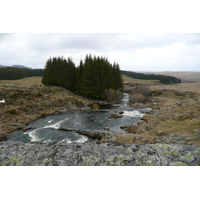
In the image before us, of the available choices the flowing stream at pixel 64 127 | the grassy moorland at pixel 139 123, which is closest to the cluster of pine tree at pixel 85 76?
the grassy moorland at pixel 139 123

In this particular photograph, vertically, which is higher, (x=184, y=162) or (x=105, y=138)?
(x=184, y=162)

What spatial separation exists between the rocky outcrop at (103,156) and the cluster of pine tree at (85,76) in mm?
39101

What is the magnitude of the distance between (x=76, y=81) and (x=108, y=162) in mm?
52213

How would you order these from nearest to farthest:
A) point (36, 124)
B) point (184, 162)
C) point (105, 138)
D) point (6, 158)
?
1. point (184, 162)
2. point (6, 158)
3. point (105, 138)
4. point (36, 124)

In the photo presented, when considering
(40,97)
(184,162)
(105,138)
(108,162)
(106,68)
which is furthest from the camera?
(106,68)

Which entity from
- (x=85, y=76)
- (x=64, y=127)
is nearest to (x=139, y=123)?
(x=64, y=127)

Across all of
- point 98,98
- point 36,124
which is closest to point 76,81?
point 98,98

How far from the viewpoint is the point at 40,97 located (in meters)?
41.9

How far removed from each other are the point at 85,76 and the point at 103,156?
42874 millimetres

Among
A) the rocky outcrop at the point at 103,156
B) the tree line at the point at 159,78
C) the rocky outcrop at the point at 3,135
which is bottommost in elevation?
the rocky outcrop at the point at 3,135

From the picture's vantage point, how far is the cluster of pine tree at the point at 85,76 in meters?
52.3

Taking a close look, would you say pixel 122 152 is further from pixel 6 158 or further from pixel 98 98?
pixel 98 98

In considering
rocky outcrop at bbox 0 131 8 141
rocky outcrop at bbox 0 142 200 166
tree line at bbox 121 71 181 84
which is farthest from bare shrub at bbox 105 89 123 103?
tree line at bbox 121 71 181 84

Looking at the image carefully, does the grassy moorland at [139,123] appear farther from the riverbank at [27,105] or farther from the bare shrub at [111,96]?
the bare shrub at [111,96]
